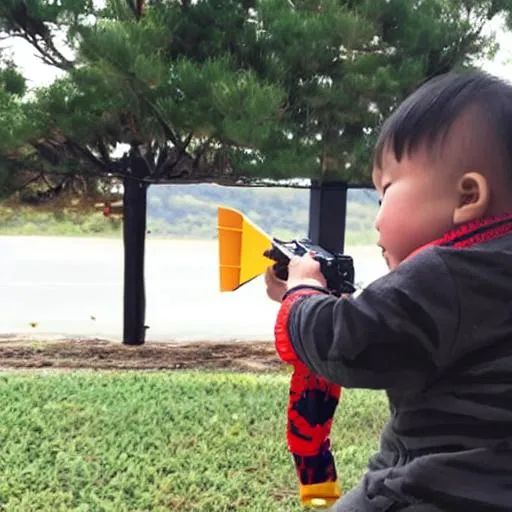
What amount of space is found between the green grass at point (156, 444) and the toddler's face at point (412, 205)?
113cm

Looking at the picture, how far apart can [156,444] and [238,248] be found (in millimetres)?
1206

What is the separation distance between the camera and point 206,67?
346cm

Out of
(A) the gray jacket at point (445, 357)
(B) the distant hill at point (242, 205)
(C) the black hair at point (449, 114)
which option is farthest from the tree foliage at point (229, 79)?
(A) the gray jacket at point (445, 357)

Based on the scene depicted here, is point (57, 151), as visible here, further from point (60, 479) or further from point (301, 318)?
point (301, 318)

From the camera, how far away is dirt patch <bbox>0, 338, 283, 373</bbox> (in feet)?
12.5

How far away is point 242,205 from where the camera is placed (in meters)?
4.00

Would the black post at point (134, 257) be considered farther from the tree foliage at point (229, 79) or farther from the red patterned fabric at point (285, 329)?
the red patterned fabric at point (285, 329)

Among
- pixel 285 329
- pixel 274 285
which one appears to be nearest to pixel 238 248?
pixel 274 285

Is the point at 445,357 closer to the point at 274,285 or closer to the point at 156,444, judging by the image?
the point at 274,285

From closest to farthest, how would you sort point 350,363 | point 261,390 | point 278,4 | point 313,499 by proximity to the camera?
point 350,363
point 313,499
point 261,390
point 278,4

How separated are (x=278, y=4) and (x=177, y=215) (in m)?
1.10

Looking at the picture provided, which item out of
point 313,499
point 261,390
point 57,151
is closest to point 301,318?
point 313,499

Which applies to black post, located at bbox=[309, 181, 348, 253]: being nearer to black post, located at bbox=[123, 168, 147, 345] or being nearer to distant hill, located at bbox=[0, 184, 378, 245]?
distant hill, located at bbox=[0, 184, 378, 245]

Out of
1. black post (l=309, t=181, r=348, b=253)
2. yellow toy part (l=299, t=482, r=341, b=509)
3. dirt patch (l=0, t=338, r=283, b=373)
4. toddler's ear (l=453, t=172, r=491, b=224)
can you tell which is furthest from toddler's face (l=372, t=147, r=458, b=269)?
black post (l=309, t=181, r=348, b=253)
